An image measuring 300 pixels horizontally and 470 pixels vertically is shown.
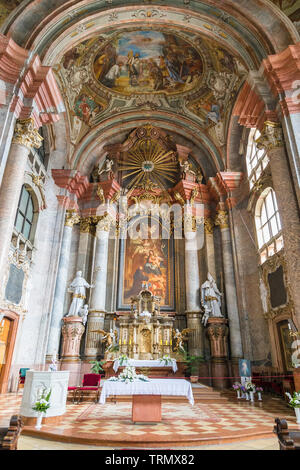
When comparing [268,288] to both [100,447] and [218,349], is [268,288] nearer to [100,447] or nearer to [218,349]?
[218,349]

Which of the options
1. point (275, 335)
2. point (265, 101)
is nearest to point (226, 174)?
point (265, 101)

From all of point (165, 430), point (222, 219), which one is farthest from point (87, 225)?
point (165, 430)

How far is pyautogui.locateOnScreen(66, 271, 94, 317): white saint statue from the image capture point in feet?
41.1

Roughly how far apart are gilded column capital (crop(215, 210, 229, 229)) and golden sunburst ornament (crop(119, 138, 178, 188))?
364 cm

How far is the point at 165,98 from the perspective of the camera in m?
15.4

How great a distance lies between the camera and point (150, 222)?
51.5ft

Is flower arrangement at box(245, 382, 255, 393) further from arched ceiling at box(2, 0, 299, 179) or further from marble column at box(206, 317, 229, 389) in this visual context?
arched ceiling at box(2, 0, 299, 179)

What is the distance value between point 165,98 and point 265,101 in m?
7.21

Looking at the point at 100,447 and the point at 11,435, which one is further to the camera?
the point at 100,447

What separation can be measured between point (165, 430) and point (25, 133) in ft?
26.2

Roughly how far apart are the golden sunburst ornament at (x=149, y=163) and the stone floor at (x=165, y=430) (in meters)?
11.4

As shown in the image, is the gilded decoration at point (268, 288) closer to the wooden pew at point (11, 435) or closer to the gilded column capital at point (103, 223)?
the gilded column capital at point (103, 223)

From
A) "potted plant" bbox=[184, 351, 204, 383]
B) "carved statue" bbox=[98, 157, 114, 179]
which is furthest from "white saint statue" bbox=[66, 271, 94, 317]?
"carved statue" bbox=[98, 157, 114, 179]
